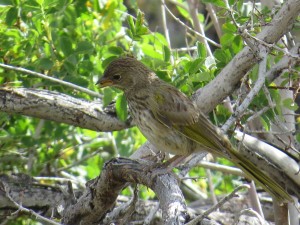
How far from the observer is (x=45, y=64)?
5.73 m

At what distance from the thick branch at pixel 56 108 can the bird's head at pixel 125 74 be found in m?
0.28

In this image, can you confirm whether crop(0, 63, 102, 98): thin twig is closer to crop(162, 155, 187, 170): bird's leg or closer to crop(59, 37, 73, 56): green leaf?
crop(59, 37, 73, 56): green leaf

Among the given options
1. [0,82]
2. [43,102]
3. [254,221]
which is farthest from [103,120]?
[254,221]

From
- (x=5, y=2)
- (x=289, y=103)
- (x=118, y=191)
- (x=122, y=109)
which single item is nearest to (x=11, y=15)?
(x=5, y=2)

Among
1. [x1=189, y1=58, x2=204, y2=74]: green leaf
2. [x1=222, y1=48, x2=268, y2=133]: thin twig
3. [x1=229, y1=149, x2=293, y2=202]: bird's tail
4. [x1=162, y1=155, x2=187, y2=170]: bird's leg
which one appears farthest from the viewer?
[x1=189, y1=58, x2=204, y2=74]: green leaf

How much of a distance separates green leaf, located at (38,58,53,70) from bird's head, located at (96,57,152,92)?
52 cm

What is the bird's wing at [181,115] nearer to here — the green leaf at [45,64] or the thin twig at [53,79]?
the thin twig at [53,79]

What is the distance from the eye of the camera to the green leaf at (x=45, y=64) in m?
5.72

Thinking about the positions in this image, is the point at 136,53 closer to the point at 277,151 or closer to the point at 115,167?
the point at 277,151

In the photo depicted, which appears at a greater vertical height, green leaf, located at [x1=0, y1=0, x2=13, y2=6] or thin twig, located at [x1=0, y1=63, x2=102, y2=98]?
green leaf, located at [x1=0, y1=0, x2=13, y2=6]

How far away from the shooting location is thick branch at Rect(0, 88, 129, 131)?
216 inches

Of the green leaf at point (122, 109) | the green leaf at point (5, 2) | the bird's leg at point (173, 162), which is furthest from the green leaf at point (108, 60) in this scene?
the bird's leg at point (173, 162)

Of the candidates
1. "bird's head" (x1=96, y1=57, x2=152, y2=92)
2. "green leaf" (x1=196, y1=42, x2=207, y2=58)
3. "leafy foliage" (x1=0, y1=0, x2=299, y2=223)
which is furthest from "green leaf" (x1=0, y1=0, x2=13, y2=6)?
"green leaf" (x1=196, y1=42, x2=207, y2=58)

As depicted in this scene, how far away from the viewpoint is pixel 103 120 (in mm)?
5590
